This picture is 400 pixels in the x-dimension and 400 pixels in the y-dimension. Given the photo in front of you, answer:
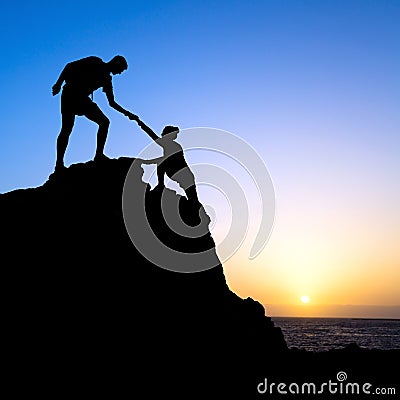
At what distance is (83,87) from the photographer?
12820mm

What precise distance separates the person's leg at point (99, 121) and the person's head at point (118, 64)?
42.8 inches

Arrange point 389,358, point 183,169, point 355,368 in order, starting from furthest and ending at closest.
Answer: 1. point 389,358
2. point 355,368
3. point 183,169

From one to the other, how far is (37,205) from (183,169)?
4.23 meters

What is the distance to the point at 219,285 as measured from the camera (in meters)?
14.9

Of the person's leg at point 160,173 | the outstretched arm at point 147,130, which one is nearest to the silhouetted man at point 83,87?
the outstretched arm at point 147,130

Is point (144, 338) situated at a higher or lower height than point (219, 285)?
lower

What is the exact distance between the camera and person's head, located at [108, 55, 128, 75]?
12.9 metres

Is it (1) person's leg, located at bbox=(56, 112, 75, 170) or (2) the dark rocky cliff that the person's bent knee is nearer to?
(1) person's leg, located at bbox=(56, 112, 75, 170)

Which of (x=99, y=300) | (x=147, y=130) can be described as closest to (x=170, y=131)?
(x=147, y=130)

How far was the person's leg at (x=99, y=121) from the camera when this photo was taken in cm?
1309

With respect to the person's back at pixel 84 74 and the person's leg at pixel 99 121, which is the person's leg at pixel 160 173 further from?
the person's back at pixel 84 74

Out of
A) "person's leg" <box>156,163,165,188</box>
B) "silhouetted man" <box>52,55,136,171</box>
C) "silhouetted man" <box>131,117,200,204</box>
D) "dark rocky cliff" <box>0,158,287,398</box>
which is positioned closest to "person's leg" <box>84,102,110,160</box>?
"silhouetted man" <box>52,55,136,171</box>

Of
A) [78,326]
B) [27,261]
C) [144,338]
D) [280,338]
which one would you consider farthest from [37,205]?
[280,338]

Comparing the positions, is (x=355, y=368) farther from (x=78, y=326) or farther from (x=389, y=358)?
(x=78, y=326)
